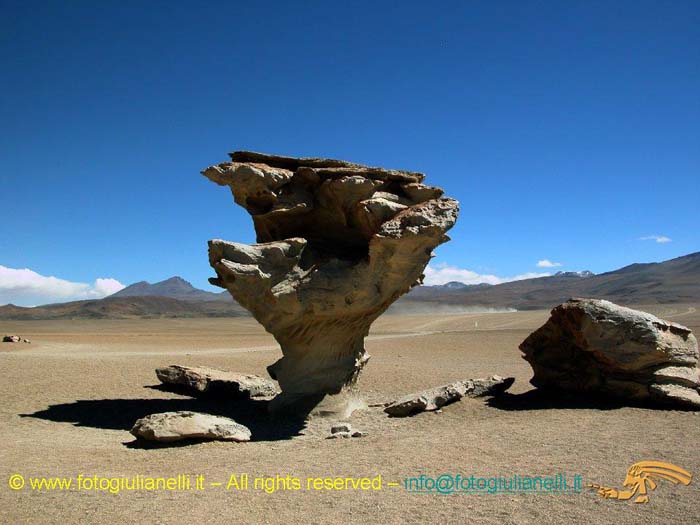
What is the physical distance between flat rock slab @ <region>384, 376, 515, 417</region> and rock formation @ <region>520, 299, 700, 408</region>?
177cm

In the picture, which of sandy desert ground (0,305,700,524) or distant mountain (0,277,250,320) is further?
distant mountain (0,277,250,320)

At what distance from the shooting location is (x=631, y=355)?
38.8 ft

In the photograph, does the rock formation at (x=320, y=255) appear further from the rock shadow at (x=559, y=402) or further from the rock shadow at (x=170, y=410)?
the rock shadow at (x=559, y=402)

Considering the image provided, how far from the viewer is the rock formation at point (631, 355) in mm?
11750

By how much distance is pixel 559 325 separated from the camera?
1345 cm

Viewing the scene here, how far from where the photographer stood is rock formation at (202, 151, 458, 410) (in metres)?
11.6

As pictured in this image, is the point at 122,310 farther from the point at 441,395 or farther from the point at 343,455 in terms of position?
the point at 343,455

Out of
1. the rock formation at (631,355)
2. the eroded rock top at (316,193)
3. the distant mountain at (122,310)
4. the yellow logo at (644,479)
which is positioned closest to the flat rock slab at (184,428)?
the eroded rock top at (316,193)

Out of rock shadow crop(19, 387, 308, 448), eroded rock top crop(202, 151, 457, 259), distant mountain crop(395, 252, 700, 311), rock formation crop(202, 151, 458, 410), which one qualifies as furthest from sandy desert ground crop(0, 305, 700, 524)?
distant mountain crop(395, 252, 700, 311)

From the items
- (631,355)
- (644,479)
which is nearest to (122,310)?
(631,355)

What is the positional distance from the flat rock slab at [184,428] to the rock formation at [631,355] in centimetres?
768

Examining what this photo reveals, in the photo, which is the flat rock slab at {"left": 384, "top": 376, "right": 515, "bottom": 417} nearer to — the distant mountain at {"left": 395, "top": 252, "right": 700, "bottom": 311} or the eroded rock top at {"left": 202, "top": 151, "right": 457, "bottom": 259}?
the eroded rock top at {"left": 202, "top": 151, "right": 457, "bottom": 259}

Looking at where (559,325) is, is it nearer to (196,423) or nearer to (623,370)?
(623,370)

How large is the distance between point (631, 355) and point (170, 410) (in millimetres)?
10034
